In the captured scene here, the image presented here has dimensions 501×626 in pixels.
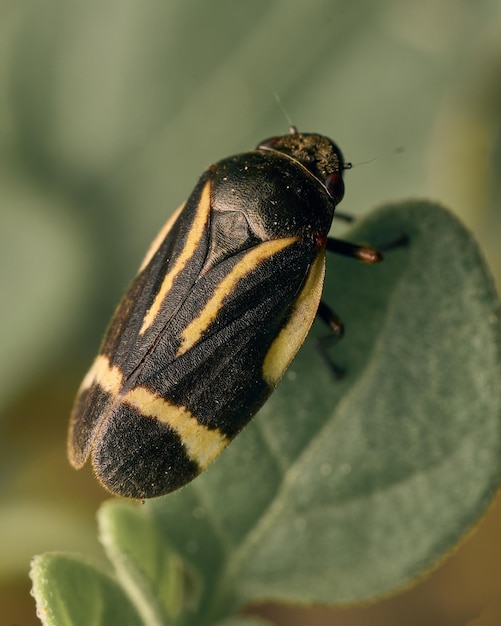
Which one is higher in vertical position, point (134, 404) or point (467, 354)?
point (134, 404)


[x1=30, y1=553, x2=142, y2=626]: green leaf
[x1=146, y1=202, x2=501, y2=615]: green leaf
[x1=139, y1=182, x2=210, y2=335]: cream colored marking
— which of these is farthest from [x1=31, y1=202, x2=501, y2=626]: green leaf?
[x1=139, y1=182, x2=210, y2=335]: cream colored marking

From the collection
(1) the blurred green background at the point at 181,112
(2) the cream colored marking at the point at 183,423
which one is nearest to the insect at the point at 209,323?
(2) the cream colored marking at the point at 183,423

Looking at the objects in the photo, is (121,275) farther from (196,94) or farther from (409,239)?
(409,239)

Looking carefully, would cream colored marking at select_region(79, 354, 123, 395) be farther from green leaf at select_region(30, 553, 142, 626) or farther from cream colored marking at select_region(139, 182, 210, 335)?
green leaf at select_region(30, 553, 142, 626)

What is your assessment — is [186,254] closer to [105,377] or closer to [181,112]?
[105,377]

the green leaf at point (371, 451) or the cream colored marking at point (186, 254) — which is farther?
the cream colored marking at point (186, 254)

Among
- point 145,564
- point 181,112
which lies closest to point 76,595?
point 145,564

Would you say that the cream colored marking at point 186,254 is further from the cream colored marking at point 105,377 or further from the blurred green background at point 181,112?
the blurred green background at point 181,112

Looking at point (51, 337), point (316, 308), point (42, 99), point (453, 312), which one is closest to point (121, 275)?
point (51, 337)
